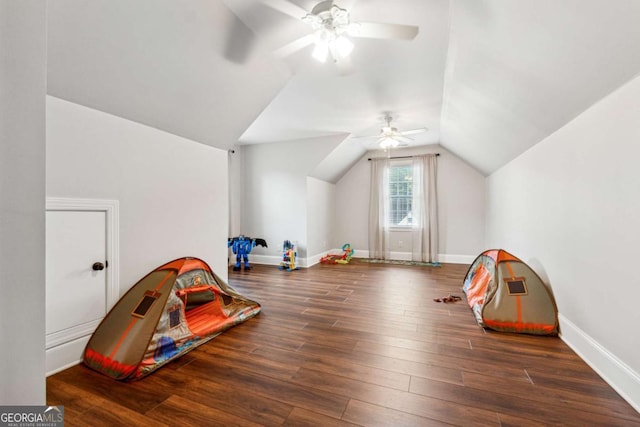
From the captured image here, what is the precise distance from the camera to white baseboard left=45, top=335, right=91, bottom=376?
1816mm

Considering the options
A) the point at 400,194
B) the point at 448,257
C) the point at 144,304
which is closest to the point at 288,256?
the point at 400,194

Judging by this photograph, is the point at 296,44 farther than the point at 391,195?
No

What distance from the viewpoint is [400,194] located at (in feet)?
20.9

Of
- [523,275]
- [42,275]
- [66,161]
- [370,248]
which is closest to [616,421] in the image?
[523,275]

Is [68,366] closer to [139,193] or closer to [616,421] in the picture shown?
[139,193]

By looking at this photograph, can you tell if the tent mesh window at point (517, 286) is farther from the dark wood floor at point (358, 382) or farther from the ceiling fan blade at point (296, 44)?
A: the ceiling fan blade at point (296, 44)

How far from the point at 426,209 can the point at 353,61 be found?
4.21 meters

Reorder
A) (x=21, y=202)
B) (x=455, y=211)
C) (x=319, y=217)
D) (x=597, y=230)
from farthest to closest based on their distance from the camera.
→ (x=319, y=217)
(x=455, y=211)
(x=597, y=230)
(x=21, y=202)

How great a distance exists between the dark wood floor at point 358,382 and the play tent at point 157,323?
96 mm

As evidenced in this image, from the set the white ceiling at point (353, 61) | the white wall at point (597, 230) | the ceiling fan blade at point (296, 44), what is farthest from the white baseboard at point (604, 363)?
the ceiling fan blade at point (296, 44)

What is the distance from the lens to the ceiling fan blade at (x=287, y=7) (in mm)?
1754

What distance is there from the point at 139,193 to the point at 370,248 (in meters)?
5.12

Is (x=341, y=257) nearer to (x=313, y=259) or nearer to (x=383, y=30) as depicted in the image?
(x=313, y=259)

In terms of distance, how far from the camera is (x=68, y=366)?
6.25ft
